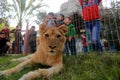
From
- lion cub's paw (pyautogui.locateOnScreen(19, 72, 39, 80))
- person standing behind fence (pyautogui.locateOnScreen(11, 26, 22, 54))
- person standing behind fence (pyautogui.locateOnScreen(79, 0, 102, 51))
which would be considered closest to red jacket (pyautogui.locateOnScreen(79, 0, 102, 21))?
person standing behind fence (pyautogui.locateOnScreen(79, 0, 102, 51))

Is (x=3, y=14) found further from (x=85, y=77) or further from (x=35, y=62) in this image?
(x=85, y=77)

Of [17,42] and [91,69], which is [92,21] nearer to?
[91,69]

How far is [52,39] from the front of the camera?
5.27m

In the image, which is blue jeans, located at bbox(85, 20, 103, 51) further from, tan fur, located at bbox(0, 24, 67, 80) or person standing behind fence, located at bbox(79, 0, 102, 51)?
tan fur, located at bbox(0, 24, 67, 80)

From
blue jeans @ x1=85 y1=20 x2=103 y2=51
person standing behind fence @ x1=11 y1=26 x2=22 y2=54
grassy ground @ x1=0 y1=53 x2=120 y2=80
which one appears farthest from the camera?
person standing behind fence @ x1=11 y1=26 x2=22 y2=54

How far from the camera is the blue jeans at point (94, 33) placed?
648cm

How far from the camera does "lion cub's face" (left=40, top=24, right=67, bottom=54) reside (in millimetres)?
5188

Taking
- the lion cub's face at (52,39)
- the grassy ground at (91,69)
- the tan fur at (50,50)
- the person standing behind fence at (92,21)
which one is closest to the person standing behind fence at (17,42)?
the person standing behind fence at (92,21)

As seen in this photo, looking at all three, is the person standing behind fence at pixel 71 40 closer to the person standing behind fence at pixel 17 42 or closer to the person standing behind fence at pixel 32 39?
the person standing behind fence at pixel 32 39

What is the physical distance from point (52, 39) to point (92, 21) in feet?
6.24

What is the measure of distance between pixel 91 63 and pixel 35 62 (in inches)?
→ 51.4

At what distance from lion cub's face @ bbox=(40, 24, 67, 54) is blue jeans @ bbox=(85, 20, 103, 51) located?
47.4 inches

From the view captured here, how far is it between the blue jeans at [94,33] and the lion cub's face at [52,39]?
1.20 metres

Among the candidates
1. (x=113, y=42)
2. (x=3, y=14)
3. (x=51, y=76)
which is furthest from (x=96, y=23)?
(x=3, y=14)
